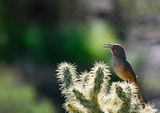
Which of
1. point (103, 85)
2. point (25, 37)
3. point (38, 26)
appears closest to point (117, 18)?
point (38, 26)

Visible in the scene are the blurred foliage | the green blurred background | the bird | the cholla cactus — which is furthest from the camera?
the green blurred background

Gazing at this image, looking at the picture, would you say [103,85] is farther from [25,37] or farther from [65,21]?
[65,21]

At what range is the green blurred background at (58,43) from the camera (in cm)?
1198

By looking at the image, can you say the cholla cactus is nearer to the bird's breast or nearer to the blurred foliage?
the bird's breast

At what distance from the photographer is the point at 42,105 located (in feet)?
28.7

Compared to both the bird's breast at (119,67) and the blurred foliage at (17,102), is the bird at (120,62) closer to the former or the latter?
the bird's breast at (119,67)

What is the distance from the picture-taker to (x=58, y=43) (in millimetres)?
14961

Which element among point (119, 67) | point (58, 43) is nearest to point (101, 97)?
point (119, 67)

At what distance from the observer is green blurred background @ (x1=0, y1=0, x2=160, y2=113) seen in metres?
12.0

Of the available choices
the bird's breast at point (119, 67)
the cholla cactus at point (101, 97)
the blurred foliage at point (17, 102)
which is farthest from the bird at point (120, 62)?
the blurred foliage at point (17, 102)

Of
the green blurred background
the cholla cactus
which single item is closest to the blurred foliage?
the green blurred background

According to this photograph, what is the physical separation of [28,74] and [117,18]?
7.62 m

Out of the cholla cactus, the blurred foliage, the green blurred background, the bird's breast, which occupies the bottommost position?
the cholla cactus

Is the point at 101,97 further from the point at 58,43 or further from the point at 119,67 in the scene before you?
the point at 58,43
